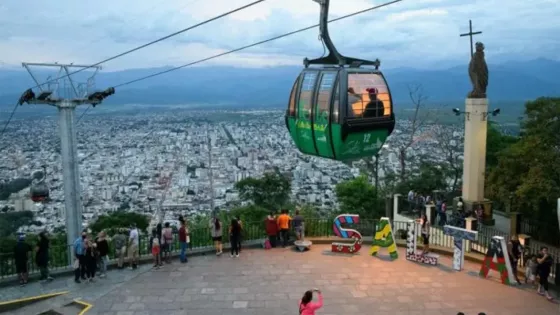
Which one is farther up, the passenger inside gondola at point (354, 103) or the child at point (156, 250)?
the passenger inside gondola at point (354, 103)

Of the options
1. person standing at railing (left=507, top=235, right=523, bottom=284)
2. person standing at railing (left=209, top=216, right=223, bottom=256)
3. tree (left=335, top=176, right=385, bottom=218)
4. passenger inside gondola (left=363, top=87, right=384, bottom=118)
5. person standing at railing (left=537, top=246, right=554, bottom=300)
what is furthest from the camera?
tree (left=335, top=176, right=385, bottom=218)

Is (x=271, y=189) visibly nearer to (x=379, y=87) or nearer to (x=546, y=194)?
(x=546, y=194)

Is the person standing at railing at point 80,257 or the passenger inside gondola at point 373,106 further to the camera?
the person standing at railing at point 80,257

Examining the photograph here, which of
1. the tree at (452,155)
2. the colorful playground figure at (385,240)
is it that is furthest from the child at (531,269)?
the tree at (452,155)

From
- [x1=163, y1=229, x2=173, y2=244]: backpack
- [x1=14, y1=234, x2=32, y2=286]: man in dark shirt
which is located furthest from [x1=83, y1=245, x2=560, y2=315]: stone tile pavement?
[x1=14, y1=234, x2=32, y2=286]: man in dark shirt

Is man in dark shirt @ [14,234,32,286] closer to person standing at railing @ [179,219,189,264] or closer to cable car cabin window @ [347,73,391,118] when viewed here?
person standing at railing @ [179,219,189,264]

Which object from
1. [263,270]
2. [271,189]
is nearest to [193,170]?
[271,189]

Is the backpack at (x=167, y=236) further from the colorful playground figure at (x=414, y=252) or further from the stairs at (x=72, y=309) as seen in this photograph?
the colorful playground figure at (x=414, y=252)
